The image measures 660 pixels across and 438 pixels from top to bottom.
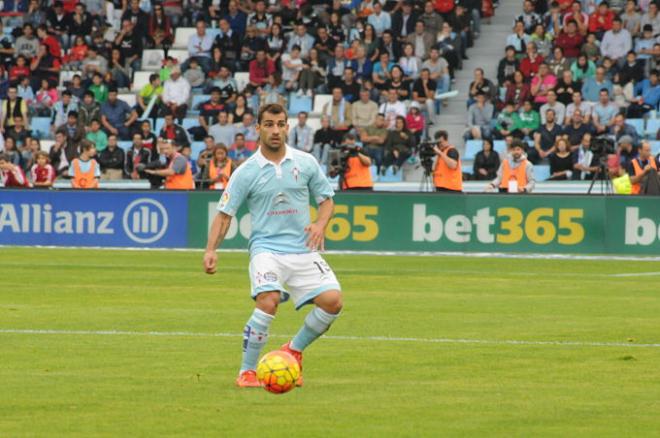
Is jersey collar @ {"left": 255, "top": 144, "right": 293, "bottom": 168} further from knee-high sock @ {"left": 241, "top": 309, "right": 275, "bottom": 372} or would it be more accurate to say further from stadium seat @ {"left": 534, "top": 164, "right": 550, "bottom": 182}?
stadium seat @ {"left": 534, "top": 164, "right": 550, "bottom": 182}

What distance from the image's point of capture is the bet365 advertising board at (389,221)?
93.5ft

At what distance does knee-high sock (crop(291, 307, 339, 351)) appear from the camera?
1090cm

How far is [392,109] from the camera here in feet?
117

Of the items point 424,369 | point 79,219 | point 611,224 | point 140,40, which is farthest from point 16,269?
point 140,40

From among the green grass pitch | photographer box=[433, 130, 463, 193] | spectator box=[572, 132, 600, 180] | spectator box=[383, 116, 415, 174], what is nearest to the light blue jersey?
the green grass pitch

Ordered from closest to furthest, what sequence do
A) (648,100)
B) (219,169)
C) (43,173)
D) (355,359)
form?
(355,359), (219,169), (43,173), (648,100)

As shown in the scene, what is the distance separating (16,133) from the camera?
3822 centimetres

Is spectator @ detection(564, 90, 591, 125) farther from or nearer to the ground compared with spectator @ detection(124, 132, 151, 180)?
farther from the ground

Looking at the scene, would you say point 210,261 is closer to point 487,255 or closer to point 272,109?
point 272,109

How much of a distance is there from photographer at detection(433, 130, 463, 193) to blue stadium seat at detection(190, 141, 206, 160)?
7849 millimetres

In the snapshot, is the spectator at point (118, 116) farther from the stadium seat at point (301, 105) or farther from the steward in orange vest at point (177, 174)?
the steward in orange vest at point (177, 174)

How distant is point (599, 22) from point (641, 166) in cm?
598

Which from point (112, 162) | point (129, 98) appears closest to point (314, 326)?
point (112, 162)

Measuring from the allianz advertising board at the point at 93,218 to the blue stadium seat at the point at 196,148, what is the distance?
20.7ft
